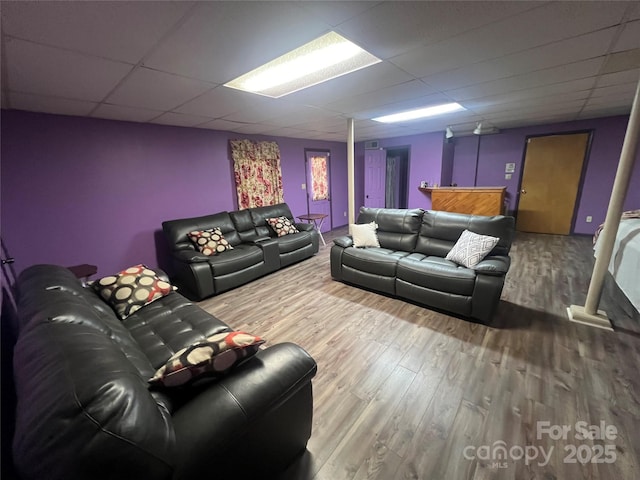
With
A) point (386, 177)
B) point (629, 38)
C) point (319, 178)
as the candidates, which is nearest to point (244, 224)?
point (319, 178)

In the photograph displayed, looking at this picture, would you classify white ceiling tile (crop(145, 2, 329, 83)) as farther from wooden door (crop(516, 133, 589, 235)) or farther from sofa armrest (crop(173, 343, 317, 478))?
wooden door (crop(516, 133, 589, 235))

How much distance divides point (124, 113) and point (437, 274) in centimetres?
375

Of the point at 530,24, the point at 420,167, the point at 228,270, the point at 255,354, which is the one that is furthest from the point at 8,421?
the point at 420,167

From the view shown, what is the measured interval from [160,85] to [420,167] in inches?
211

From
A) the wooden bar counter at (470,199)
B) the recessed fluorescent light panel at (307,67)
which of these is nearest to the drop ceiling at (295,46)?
the recessed fluorescent light panel at (307,67)

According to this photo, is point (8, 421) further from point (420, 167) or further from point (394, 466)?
point (420, 167)

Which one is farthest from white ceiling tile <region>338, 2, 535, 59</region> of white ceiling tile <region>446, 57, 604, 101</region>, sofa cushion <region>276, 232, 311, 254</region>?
sofa cushion <region>276, 232, 311, 254</region>

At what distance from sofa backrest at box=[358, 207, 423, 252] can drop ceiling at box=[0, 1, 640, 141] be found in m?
1.35

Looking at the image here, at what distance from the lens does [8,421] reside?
91cm

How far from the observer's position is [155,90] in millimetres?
2199

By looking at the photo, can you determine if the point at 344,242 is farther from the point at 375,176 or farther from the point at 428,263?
the point at 375,176

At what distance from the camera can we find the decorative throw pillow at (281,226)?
4.39 m

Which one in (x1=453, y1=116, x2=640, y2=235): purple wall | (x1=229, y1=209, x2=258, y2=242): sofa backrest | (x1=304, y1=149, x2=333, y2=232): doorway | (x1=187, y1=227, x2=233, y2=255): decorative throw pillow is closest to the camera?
(x1=187, y1=227, x2=233, y2=255): decorative throw pillow

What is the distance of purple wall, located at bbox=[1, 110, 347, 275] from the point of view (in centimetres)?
267
